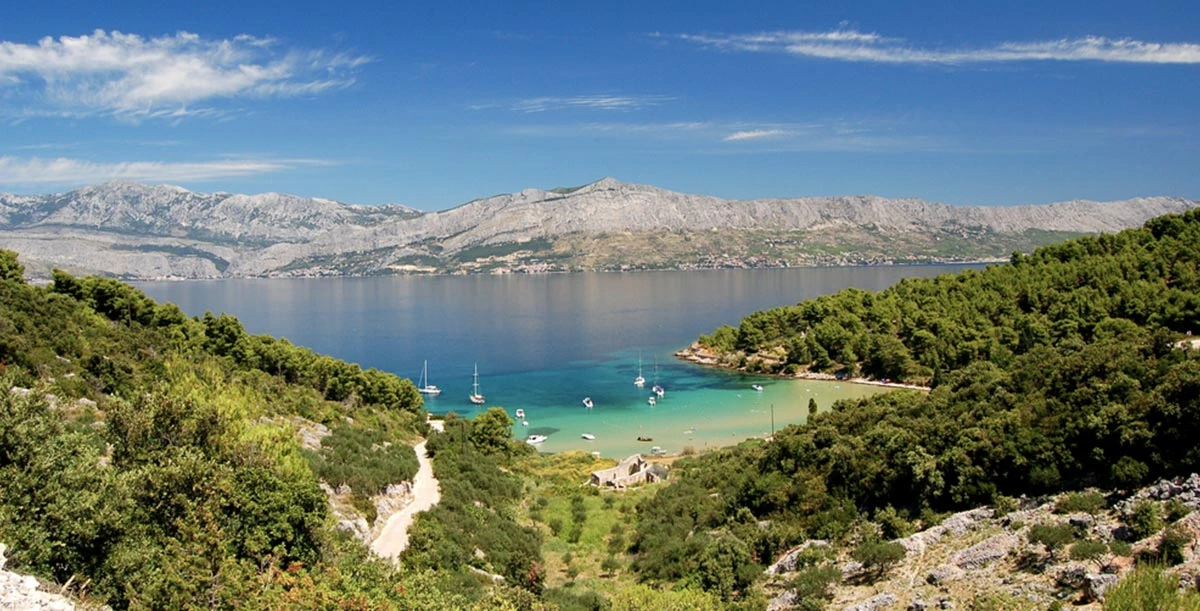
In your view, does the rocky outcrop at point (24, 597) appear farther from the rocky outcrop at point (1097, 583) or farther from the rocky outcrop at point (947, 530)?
the rocky outcrop at point (947, 530)

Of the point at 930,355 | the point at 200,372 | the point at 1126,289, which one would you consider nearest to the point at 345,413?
the point at 200,372

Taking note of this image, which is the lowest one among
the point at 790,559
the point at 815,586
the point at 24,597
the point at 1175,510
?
the point at 790,559

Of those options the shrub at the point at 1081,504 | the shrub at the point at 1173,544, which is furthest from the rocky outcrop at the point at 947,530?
the shrub at the point at 1173,544

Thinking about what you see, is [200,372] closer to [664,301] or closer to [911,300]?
[911,300]

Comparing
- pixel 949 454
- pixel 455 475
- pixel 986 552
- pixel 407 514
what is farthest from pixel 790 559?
pixel 455 475

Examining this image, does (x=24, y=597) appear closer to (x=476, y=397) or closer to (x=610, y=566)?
(x=610, y=566)

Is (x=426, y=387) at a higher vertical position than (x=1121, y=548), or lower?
lower
